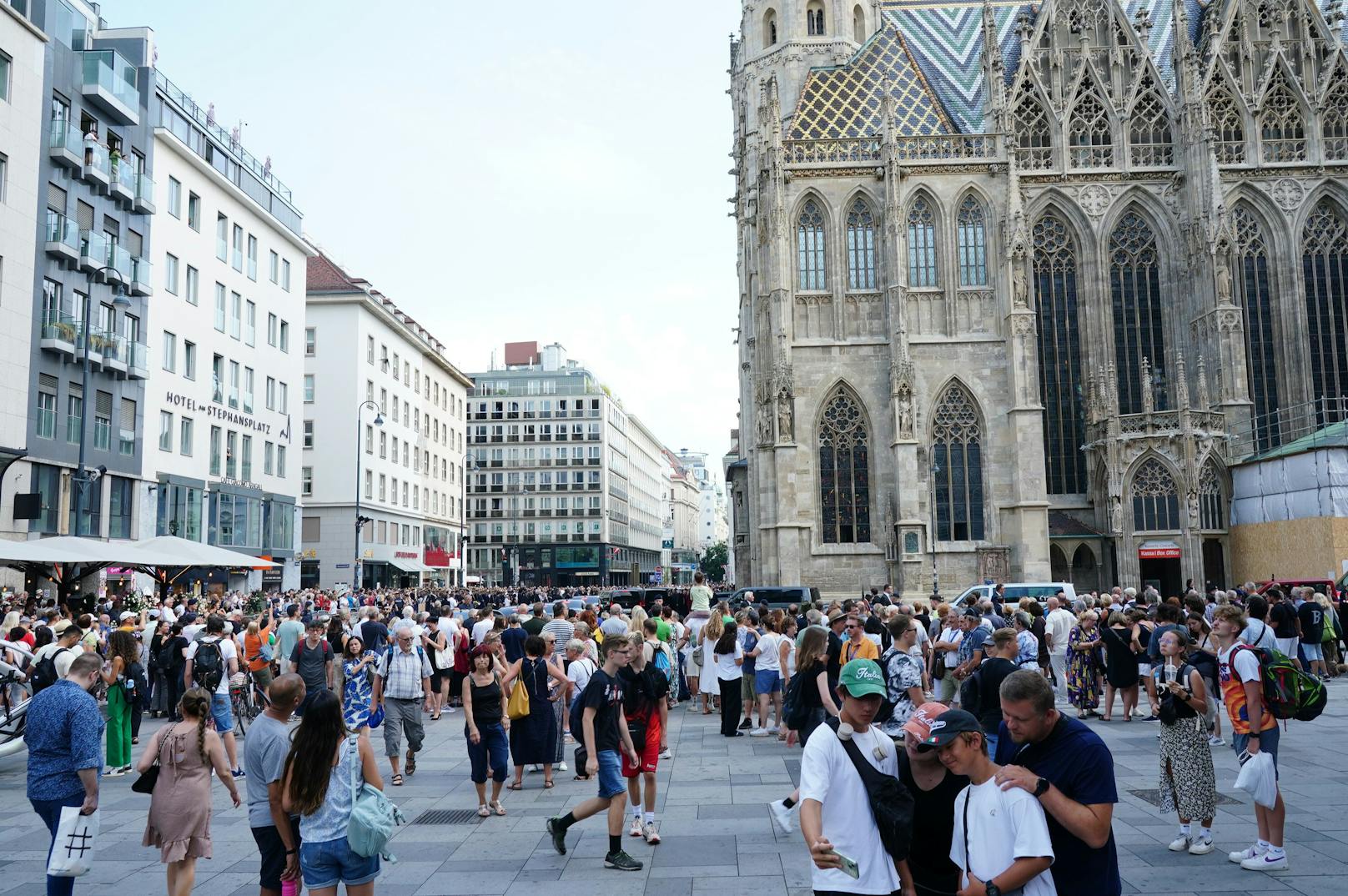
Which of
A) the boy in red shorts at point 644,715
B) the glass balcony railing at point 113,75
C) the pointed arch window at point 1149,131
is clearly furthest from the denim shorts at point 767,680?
the pointed arch window at point 1149,131

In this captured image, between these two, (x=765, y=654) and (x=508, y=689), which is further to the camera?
(x=765, y=654)

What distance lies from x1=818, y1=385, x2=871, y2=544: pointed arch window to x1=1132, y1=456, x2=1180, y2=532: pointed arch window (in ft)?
30.4

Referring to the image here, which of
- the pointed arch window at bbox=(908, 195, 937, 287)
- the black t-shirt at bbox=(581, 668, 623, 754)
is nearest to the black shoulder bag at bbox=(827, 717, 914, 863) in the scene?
the black t-shirt at bbox=(581, 668, 623, 754)

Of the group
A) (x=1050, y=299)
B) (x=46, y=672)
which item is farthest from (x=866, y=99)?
(x=46, y=672)

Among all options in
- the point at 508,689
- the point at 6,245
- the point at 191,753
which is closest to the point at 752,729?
the point at 508,689

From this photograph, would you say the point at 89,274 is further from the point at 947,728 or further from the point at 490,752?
the point at 947,728

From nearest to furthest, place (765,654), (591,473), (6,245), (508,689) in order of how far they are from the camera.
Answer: (508,689) < (765,654) < (6,245) < (591,473)

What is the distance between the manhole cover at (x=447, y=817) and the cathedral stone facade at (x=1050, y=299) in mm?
26861

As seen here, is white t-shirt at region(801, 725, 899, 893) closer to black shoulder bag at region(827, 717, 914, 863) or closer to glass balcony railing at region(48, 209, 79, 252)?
black shoulder bag at region(827, 717, 914, 863)

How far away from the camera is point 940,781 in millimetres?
4336

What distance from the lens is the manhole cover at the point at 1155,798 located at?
376 inches

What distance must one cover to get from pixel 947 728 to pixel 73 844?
5.26 m

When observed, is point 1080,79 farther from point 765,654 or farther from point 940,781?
point 940,781

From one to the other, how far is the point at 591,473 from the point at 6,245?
64.6 metres
